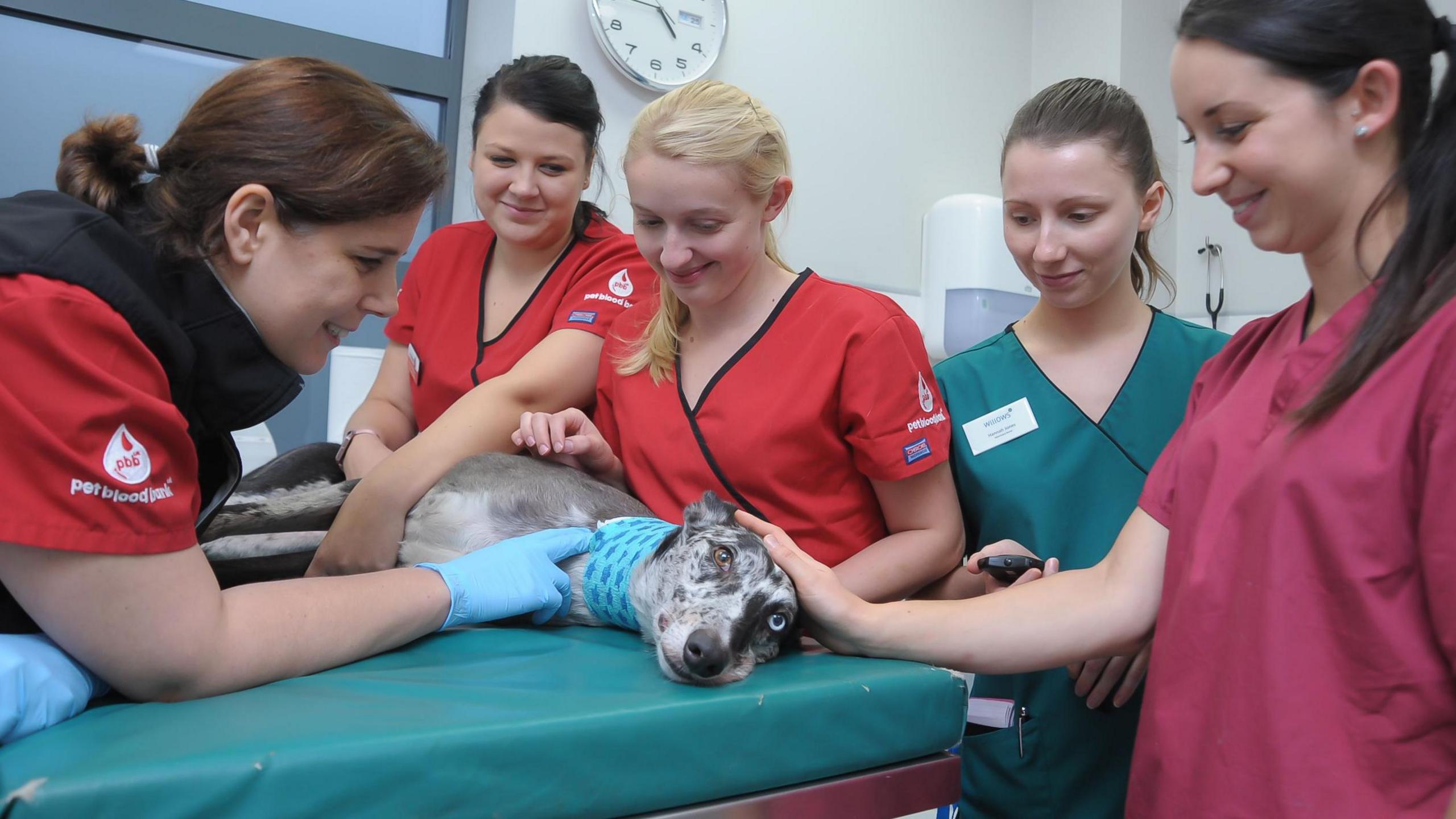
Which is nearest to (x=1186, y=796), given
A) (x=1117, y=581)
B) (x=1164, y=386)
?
(x=1117, y=581)

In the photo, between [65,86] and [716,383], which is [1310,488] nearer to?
[716,383]

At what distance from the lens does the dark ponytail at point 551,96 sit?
1.85 metres

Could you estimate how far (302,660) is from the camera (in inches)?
38.0

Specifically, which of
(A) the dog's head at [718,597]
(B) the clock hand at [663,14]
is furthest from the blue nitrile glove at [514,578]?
(B) the clock hand at [663,14]

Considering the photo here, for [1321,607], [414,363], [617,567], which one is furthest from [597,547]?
[1321,607]

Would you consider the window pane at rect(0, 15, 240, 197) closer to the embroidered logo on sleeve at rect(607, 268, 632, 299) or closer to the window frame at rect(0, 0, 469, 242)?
the window frame at rect(0, 0, 469, 242)

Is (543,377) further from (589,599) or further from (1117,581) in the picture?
(1117,581)

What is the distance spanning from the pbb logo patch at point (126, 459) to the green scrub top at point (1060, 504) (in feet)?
3.83

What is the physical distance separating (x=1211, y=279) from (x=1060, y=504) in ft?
9.23

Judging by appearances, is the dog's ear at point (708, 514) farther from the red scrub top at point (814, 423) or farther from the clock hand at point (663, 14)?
Answer: the clock hand at point (663, 14)

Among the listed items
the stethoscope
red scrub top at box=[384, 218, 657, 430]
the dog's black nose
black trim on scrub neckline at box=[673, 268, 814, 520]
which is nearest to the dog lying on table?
the dog's black nose

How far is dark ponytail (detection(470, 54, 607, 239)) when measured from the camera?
1851 millimetres

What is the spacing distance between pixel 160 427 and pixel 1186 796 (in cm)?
103

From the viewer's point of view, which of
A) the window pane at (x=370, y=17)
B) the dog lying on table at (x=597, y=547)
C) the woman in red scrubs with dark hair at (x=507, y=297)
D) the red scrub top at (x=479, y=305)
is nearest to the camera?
the dog lying on table at (x=597, y=547)
